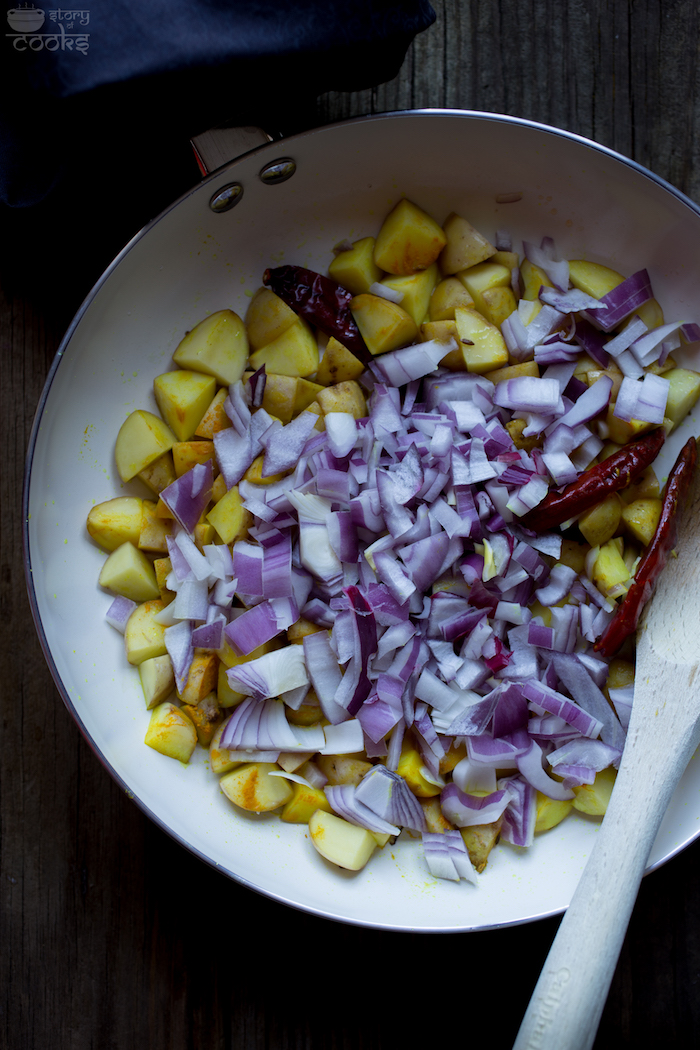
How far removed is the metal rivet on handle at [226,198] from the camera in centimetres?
123

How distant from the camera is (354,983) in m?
1.37

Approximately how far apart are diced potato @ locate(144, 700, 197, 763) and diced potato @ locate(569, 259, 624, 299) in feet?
3.66

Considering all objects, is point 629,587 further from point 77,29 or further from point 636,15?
point 77,29

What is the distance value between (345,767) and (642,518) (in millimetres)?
719

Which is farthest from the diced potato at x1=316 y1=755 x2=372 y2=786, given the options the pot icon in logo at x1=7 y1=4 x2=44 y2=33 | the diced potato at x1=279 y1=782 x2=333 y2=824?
the pot icon in logo at x1=7 y1=4 x2=44 y2=33

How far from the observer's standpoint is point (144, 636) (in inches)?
50.2

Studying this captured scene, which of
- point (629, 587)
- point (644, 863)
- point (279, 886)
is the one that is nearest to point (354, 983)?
point (279, 886)

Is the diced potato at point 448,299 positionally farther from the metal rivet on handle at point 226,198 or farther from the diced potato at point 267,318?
the metal rivet on handle at point 226,198

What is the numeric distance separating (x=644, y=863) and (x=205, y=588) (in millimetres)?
839

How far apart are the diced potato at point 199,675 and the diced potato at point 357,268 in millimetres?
755

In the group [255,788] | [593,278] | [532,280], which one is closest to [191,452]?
[255,788]

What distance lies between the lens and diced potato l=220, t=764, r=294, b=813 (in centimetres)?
124

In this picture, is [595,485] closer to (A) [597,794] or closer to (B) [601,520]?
(B) [601,520]

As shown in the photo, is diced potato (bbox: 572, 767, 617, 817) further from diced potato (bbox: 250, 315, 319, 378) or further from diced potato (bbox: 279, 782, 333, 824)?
diced potato (bbox: 250, 315, 319, 378)
